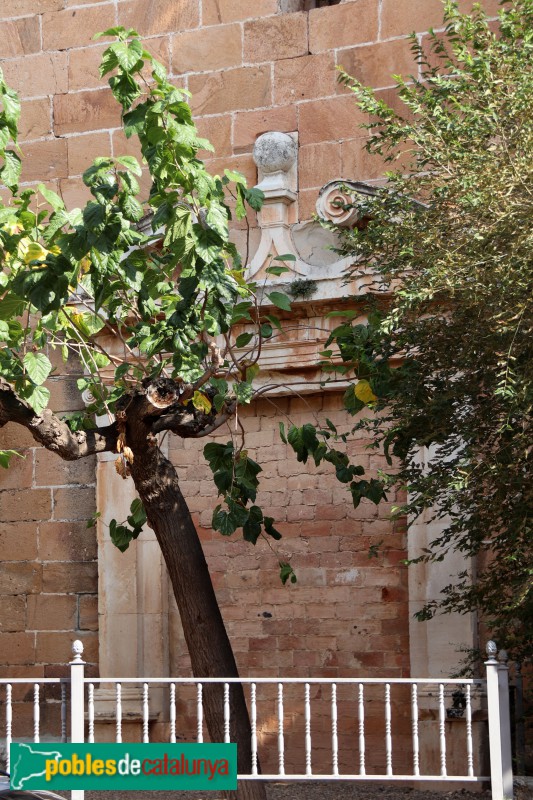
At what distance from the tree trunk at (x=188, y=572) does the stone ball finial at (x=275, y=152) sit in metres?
2.87

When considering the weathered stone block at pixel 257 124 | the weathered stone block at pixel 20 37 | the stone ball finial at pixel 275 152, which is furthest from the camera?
the weathered stone block at pixel 20 37

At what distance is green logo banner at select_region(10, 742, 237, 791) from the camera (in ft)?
20.7

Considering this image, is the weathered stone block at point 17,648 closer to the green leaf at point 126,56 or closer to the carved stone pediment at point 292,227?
the carved stone pediment at point 292,227

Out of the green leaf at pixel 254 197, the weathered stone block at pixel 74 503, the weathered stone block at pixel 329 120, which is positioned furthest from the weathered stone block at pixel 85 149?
the green leaf at pixel 254 197

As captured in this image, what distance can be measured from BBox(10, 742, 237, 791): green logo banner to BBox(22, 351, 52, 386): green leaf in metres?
1.80

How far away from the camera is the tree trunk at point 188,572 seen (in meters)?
6.89

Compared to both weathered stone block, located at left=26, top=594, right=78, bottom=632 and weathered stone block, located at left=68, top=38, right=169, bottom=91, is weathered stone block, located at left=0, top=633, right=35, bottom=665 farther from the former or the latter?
weathered stone block, located at left=68, top=38, right=169, bottom=91

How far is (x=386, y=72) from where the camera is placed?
9016 millimetres

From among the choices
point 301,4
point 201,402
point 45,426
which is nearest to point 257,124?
point 301,4

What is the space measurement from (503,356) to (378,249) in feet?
3.81

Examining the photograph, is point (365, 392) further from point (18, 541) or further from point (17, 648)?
point (17, 648)

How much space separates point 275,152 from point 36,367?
134 inches

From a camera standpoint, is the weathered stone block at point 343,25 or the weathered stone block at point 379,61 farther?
the weathered stone block at point 343,25

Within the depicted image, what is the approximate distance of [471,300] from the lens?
6238 millimetres
